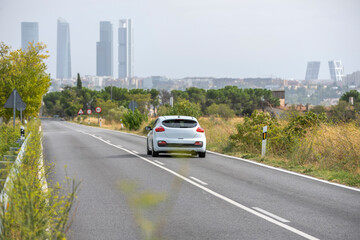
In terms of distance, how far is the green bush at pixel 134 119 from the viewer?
46156mm

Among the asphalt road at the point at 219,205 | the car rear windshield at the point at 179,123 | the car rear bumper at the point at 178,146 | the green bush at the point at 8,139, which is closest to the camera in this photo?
the asphalt road at the point at 219,205

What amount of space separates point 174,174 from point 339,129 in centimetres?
628

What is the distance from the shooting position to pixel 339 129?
1684cm

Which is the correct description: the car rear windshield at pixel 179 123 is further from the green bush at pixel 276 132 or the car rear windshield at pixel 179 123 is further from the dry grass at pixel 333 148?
the dry grass at pixel 333 148

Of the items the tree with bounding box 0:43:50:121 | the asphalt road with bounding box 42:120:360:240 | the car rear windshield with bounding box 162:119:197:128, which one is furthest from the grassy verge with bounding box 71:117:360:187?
the tree with bounding box 0:43:50:121

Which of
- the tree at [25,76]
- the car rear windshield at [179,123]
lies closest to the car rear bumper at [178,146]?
the car rear windshield at [179,123]

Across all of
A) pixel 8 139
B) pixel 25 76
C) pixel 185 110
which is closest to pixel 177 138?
pixel 8 139

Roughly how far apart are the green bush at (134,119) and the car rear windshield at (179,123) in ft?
89.1

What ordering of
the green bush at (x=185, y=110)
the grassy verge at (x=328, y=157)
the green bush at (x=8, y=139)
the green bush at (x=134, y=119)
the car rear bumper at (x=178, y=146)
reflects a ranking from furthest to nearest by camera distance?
the green bush at (x=134, y=119), the green bush at (x=185, y=110), the green bush at (x=8, y=139), the car rear bumper at (x=178, y=146), the grassy verge at (x=328, y=157)

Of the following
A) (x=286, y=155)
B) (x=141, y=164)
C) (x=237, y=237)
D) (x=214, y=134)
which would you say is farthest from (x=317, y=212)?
(x=214, y=134)

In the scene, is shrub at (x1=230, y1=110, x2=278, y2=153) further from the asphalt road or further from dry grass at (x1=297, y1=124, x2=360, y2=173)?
the asphalt road

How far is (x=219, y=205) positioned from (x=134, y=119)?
37.7 m

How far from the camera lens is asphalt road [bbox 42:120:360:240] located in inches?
275

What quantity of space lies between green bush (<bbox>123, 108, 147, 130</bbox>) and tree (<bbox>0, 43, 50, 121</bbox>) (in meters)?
7.75
